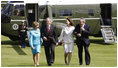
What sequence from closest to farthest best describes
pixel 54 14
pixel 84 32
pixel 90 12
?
pixel 84 32 < pixel 54 14 < pixel 90 12

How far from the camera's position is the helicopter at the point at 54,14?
23.0 m

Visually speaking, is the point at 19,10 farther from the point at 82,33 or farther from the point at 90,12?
the point at 82,33

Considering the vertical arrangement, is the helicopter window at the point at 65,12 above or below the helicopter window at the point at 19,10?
below

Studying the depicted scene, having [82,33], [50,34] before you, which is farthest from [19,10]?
[82,33]

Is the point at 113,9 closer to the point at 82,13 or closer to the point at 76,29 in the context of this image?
the point at 82,13

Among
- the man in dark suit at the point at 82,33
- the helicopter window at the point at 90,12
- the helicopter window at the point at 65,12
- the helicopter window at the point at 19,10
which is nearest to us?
the man in dark suit at the point at 82,33

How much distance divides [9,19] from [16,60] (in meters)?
7.58

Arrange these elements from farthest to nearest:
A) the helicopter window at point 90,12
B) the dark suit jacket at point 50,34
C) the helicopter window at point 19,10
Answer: the helicopter window at point 90,12 → the helicopter window at point 19,10 → the dark suit jacket at point 50,34

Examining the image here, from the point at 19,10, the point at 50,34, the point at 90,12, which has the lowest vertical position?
the point at 90,12

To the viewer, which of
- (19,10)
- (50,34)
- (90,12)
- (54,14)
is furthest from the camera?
(90,12)

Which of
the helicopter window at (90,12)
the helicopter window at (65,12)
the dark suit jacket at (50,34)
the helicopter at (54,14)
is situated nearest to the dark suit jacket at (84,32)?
the dark suit jacket at (50,34)

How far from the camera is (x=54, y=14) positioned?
75.8 feet

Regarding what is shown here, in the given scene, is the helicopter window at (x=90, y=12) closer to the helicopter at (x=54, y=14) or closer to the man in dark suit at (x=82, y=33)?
the helicopter at (x=54, y=14)

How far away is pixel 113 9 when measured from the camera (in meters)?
23.6
